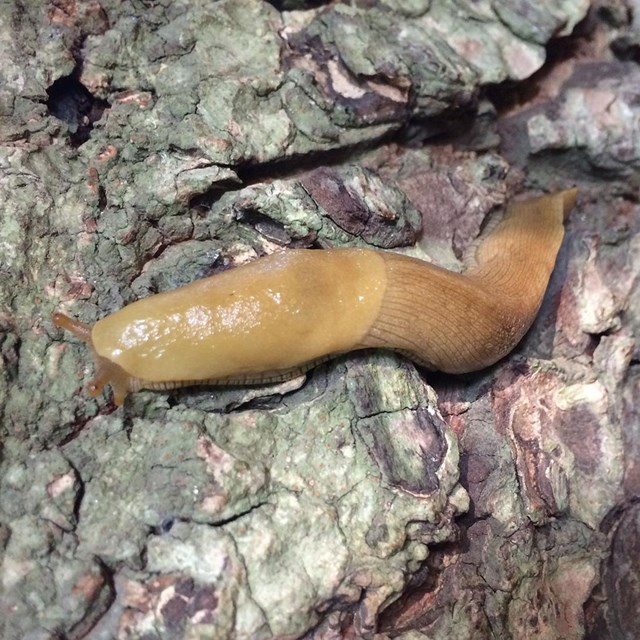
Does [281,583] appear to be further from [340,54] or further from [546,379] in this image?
[340,54]

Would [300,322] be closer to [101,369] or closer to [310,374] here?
[310,374]

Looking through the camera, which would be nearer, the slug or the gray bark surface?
the gray bark surface

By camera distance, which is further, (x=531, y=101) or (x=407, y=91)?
(x=531, y=101)

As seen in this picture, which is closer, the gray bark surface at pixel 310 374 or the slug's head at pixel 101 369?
the gray bark surface at pixel 310 374

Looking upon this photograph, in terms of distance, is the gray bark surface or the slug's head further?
the slug's head

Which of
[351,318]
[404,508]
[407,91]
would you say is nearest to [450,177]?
[407,91]
